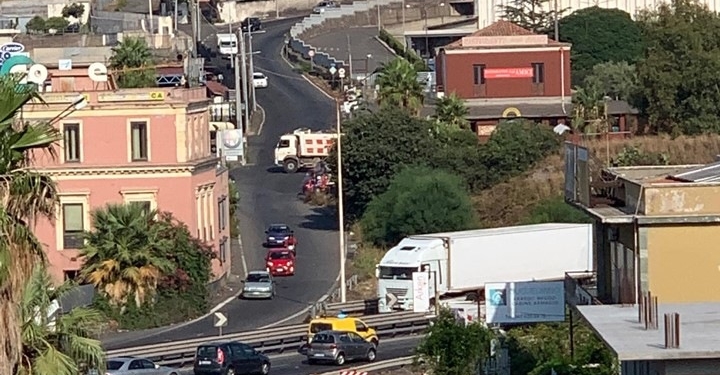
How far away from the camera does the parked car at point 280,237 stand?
7294 centimetres

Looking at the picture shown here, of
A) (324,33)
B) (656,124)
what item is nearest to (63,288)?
(656,124)

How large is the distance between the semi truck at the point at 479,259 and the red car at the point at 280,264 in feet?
27.4

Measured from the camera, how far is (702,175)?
3381 centimetres

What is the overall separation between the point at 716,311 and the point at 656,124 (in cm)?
6182

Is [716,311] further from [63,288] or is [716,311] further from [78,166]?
[78,166]

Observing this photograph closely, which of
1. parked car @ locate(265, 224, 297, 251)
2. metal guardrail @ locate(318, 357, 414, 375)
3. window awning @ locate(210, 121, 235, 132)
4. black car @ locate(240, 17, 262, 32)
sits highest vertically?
black car @ locate(240, 17, 262, 32)

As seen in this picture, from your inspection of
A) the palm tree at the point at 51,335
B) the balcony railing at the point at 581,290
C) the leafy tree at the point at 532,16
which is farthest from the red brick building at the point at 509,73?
the palm tree at the point at 51,335

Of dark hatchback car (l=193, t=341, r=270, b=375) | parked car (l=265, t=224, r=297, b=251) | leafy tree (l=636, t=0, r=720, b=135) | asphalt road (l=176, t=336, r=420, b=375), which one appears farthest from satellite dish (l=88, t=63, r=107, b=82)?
leafy tree (l=636, t=0, r=720, b=135)

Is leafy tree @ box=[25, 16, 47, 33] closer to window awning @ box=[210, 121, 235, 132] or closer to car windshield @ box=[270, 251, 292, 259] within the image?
window awning @ box=[210, 121, 235, 132]

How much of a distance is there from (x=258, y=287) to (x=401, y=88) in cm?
3153

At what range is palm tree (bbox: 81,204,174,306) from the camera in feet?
194

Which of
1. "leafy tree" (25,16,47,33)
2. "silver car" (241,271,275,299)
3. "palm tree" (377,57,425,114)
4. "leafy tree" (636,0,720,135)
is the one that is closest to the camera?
"silver car" (241,271,275,299)

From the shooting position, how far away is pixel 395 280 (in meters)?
60.5

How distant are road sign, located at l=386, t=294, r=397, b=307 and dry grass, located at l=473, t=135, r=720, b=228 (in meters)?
15.8
